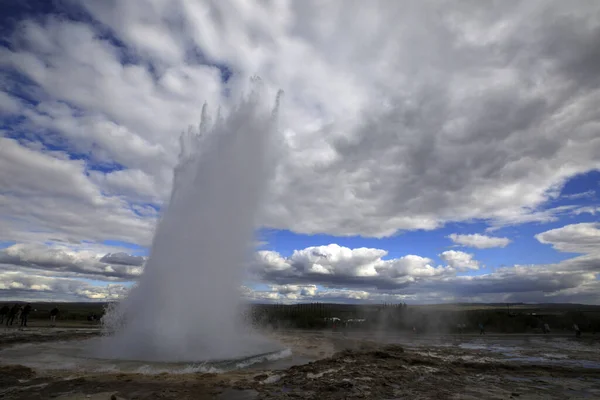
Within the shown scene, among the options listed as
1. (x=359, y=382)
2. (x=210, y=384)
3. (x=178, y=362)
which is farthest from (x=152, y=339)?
(x=359, y=382)

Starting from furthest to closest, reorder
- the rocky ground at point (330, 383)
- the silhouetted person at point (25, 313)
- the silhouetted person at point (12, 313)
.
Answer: the silhouetted person at point (12, 313), the silhouetted person at point (25, 313), the rocky ground at point (330, 383)

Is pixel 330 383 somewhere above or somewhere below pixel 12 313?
below

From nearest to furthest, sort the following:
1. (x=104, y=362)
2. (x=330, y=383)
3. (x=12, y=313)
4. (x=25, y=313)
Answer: (x=330, y=383)
(x=104, y=362)
(x=25, y=313)
(x=12, y=313)

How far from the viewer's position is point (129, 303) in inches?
617

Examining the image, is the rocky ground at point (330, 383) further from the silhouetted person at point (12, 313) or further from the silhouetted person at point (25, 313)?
the silhouetted person at point (12, 313)

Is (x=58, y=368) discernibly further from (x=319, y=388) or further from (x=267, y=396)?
(x=319, y=388)

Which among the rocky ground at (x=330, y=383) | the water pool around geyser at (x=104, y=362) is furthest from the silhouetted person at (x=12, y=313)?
the rocky ground at (x=330, y=383)

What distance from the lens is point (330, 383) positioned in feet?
31.8

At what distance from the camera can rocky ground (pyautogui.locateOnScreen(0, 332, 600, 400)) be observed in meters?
8.38

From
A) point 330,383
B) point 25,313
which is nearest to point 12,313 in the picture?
point 25,313

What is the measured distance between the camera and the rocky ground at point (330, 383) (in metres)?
8.38

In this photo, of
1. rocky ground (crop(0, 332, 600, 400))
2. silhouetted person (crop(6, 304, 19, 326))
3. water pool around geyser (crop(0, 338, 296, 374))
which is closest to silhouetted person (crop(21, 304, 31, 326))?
silhouetted person (crop(6, 304, 19, 326))

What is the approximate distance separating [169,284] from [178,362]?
3.82m

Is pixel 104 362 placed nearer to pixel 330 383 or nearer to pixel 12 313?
pixel 330 383
